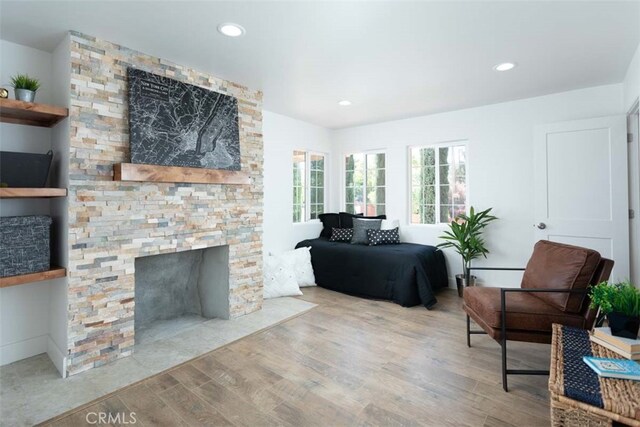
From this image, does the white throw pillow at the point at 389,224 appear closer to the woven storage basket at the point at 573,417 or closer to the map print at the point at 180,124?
the map print at the point at 180,124

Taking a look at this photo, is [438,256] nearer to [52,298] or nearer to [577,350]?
[577,350]

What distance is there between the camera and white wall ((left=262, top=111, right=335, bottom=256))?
4555 mm

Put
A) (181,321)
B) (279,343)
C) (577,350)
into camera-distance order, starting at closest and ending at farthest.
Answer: (577,350) → (279,343) → (181,321)

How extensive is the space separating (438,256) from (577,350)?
272 centimetres

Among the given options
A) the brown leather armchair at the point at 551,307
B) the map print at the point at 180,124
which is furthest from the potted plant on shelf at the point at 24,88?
the brown leather armchair at the point at 551,307

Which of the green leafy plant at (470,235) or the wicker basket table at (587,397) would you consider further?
the green leafy plant at (470,235)

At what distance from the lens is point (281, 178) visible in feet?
15.6

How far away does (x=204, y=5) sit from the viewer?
203 centimetres

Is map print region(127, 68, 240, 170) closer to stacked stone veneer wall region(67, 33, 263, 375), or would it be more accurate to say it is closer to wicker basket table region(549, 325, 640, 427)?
stacked stone veneer wall region(67, 33, 263, 375)

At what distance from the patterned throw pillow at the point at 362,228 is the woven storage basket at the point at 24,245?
3433 mm

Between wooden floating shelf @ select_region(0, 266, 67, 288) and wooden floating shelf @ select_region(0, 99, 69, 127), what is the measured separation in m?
1.09

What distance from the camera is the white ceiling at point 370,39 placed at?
2072mm

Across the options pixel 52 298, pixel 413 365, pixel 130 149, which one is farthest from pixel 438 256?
pixel 52 298

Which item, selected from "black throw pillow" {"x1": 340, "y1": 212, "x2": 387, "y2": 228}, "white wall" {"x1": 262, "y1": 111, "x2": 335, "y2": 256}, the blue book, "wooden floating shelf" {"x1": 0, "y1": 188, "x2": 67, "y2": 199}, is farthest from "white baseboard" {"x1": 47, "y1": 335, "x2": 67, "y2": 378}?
"black throw pillow" {"x1": 340, "y1": 212, "x2": 387, "y2": 228}
